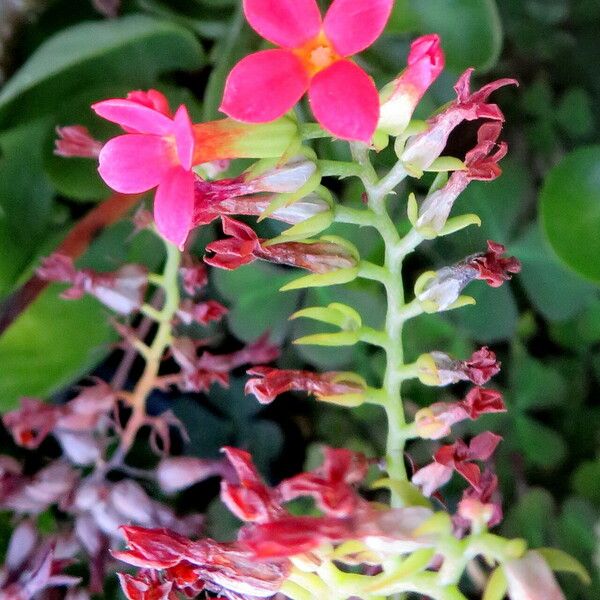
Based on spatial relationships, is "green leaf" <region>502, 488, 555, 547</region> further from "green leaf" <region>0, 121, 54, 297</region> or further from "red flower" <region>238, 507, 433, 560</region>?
"green leaf" <region>0, 121, 54, 297</region>

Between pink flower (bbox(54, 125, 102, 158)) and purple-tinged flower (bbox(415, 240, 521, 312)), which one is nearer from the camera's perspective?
purple-tinged flower (bbox(415, 240, 521, 312))

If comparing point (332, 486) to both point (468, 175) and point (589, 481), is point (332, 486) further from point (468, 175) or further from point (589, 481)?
point (589, 481)

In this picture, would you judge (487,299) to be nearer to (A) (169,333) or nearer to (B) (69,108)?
(A) (169,333)

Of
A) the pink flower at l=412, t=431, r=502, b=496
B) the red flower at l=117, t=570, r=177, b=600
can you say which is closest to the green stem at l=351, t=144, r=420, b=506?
the pink flower at l=412, t=431, r=502, b=496

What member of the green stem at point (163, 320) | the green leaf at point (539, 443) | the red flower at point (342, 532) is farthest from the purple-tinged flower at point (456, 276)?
the green leaf at point (539, 443)

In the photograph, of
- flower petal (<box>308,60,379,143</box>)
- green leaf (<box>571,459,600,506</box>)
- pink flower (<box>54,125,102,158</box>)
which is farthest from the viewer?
green leaf (<box>571,459,600,506</box>)

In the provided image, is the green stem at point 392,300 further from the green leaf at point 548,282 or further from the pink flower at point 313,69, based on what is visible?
the green leaf at point 548,282
